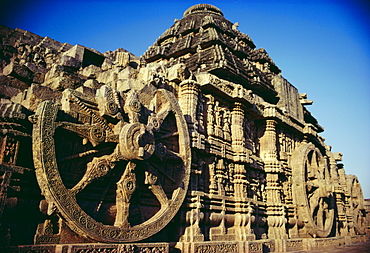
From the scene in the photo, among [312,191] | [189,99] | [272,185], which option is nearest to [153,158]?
[189,99]

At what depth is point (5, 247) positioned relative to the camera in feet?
14.9

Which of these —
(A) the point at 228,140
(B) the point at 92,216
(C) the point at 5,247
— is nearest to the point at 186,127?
(A) the point at 228,140

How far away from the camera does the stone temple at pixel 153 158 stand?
525 centimetres

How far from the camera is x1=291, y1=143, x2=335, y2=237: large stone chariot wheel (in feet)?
41.7

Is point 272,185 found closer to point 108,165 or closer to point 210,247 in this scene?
point 210,247

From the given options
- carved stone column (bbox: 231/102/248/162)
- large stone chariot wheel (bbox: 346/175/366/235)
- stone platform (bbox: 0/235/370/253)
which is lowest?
stone platform (bbox: 0/235/370/253)

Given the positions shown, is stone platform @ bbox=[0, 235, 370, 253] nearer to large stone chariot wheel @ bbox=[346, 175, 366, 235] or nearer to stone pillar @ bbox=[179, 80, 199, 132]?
large stone chariot wheel @ bbox=[346, 175, 366, 235]

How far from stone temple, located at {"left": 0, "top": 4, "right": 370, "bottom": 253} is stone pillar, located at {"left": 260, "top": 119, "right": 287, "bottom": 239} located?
0.14 ft

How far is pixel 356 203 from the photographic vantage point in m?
19.1

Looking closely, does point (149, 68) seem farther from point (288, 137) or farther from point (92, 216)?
point (288, 137)

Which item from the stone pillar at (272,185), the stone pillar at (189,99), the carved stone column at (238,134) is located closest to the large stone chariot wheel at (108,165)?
the stone pillar at (189,99)

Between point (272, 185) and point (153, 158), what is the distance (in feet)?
20.1

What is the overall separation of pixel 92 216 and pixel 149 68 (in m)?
4.29

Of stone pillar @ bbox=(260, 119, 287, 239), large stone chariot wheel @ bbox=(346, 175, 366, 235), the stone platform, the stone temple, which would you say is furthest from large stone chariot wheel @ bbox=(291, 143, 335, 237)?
large stone chariot wheel @ bbox=(346, 175, 366, 235)
